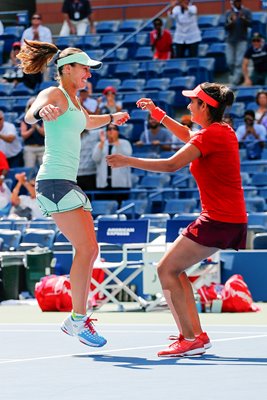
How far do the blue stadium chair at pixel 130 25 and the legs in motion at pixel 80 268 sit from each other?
53.4 ft

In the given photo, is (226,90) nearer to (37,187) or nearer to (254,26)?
(37,187)

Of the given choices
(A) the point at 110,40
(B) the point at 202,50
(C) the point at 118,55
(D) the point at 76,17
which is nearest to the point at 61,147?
(B) the point at 202,50

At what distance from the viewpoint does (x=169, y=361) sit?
27.2 ft

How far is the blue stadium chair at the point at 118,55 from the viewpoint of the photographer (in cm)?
2411

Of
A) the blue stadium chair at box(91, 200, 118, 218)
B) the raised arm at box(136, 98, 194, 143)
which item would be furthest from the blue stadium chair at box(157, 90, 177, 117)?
the raised arm at box(136, 98, 194, 143)

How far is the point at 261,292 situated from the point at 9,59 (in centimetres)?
1271

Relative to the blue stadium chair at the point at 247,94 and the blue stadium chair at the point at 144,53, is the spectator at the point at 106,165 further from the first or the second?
the blue stadium chair at the point at 144,53

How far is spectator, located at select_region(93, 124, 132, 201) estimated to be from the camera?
749 inches

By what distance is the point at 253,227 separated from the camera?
15914 millimetres

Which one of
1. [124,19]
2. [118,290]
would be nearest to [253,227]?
[118,290]

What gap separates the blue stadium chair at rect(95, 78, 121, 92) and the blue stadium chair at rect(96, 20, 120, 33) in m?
2.48

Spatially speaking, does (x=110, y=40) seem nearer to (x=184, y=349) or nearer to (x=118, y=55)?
(x=118, y=55)

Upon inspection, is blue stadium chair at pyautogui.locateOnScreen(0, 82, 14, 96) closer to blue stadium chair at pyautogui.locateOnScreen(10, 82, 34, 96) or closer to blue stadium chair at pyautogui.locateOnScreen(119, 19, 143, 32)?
blue stadium chair at pyautogui.locateOnScreen(10, 82, 34, 96)

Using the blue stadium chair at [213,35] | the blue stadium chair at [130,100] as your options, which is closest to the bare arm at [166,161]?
the blue stadium chair at [130,100]
